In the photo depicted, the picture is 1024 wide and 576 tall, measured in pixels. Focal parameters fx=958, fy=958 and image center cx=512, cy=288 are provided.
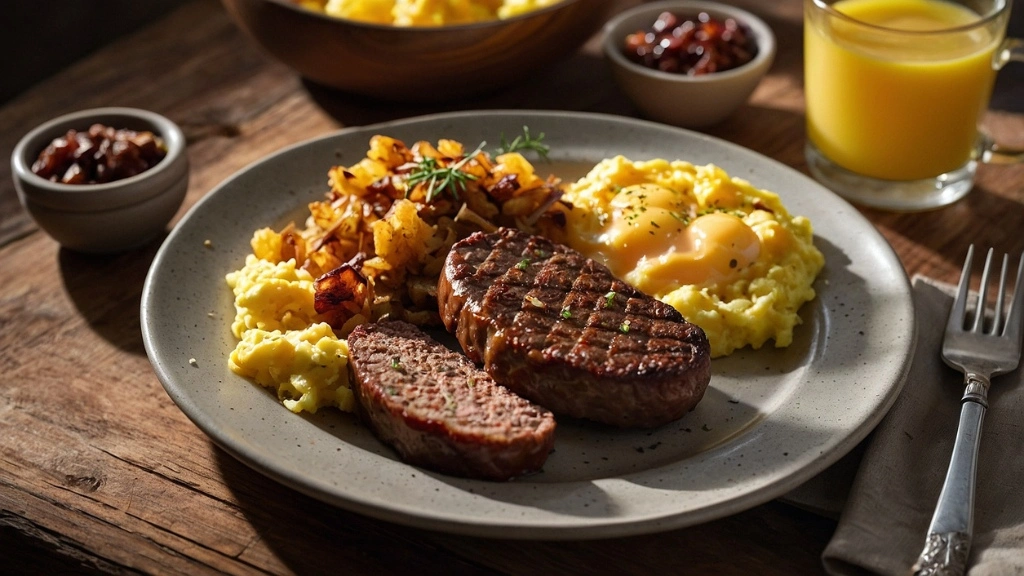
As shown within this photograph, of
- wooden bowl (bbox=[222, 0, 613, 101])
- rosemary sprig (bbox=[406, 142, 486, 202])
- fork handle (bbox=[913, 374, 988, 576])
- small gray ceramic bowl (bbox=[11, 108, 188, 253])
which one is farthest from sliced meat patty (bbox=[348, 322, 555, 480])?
wooden bowl (bbox=[222, 0, 613, 101])

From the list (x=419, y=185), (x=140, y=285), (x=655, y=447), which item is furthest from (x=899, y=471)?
(x=140, y=285)

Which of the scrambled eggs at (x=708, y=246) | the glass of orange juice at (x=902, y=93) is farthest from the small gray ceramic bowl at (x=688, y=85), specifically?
the scrambled eggs at (x=708, y=246)

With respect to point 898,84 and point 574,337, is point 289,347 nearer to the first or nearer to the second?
point 574,337

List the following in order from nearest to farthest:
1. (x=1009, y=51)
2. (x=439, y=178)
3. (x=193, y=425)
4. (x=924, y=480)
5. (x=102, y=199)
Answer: (x=924, y=480) → (x=193, y=425) → (x=439, y=178) → (x=102, y=199) → (x=1009, y=51)

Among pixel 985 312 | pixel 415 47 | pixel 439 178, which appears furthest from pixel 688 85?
pixel 985 312

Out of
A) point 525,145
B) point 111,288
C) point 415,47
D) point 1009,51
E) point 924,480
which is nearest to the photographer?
point 924,480

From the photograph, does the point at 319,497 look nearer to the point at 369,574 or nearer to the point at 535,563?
the point at 369,574
